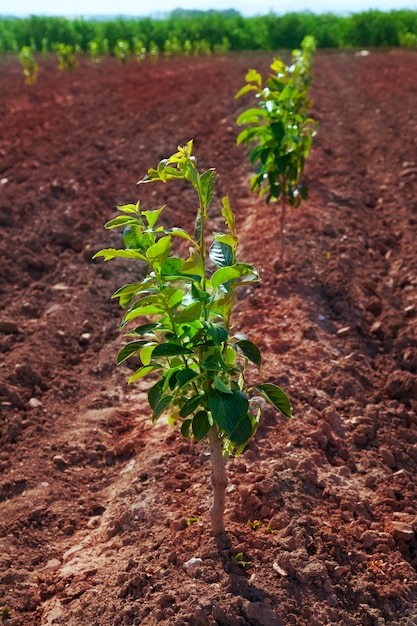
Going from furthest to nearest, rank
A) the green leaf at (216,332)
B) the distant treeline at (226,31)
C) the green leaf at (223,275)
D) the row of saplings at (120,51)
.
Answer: the distant treeline at (226,31) → the row of saplings at (120,51) → the green leaf at (223,275) → the green leaf at (216,332)

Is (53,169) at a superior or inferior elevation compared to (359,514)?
superior

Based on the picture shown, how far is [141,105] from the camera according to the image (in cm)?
1162

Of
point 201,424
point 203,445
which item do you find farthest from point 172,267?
point 203,445

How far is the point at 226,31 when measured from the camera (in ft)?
70.3

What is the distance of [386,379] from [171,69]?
12699 millimetres

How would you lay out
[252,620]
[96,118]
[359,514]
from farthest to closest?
[96,118], [359,514], [252,620]

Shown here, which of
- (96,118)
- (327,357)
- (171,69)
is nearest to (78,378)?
(327,357)

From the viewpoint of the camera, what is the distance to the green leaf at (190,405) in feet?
9.46

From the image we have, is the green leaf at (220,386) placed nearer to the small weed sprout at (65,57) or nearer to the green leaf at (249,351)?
the green leaf at (249,351)

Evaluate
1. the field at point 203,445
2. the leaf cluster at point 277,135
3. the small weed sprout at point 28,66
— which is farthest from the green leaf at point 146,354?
the small weed sprout at point 28,66

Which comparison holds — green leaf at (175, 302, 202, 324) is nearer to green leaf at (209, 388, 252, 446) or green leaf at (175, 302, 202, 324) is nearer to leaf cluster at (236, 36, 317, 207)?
green leaf at (209, 388, 252, 446)

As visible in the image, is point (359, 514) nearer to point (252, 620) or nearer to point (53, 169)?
point (252, 620)

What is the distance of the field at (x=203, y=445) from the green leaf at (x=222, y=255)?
138cm

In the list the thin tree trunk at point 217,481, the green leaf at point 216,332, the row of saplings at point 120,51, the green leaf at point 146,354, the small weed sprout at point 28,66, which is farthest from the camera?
the row of saplings at point 120,51
